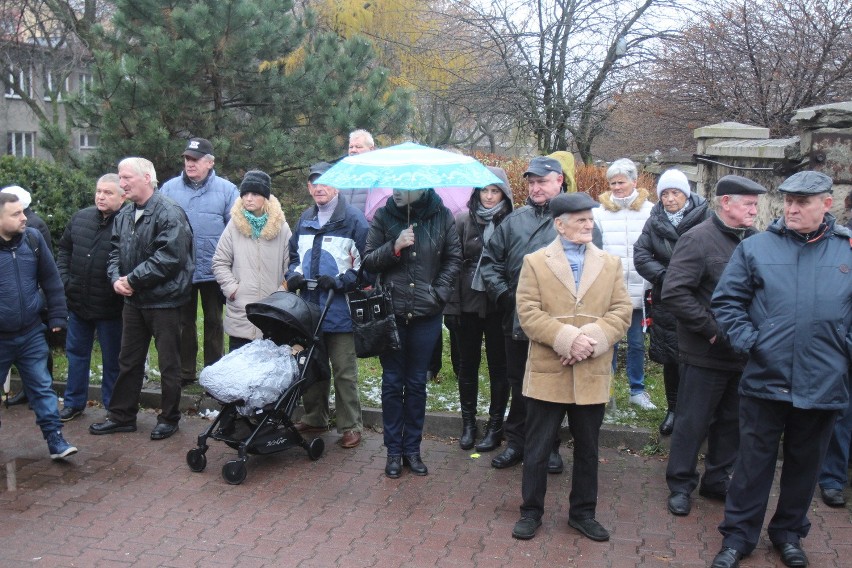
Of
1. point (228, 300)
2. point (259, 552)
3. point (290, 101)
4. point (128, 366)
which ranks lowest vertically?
point (259, 552)

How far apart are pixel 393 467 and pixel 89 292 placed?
292cm

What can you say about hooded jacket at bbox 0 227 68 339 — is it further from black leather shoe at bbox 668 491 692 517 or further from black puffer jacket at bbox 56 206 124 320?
black leather shoe at bbox 668 491 692 517

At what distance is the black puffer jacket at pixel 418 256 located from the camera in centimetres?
569

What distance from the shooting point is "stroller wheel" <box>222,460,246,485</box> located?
18.5ft

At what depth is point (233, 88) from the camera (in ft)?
36.3

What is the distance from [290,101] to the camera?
37.3 ft

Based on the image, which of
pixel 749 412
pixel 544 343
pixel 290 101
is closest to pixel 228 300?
pixel 544 343

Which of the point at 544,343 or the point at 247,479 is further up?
the point at 544,343

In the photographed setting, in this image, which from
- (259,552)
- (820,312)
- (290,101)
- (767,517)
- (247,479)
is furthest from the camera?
(290,101)

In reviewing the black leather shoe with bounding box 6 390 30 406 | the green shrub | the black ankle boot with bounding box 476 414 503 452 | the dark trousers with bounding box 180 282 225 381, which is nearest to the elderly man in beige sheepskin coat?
the black ankle boot with bounding box 476 414 503 452

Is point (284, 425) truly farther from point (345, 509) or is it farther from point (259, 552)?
point (259, 552)

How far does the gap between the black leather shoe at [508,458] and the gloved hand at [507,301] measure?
1.02 meters

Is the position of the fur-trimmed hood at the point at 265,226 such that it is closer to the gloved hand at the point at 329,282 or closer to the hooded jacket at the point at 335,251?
the hooded jacket at the point at 335,251

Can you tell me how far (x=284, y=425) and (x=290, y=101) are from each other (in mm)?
6378
